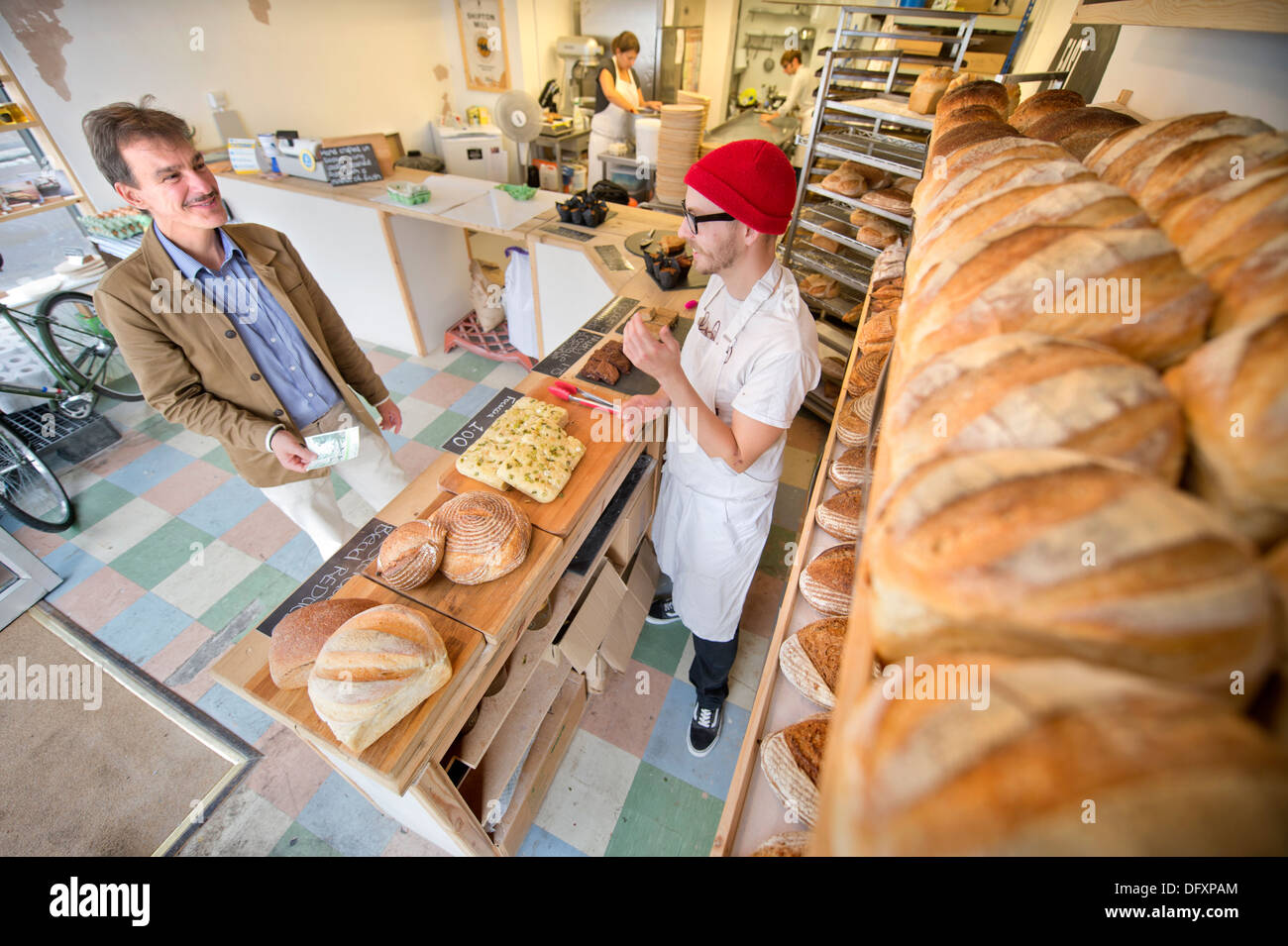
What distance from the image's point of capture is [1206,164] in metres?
0.56

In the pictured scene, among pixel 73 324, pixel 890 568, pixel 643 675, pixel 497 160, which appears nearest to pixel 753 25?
pixel 497 160

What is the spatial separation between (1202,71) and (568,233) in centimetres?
311

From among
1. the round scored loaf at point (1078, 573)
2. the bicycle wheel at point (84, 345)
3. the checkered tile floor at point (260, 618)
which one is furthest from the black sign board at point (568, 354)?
the bicycle wheel at point (84, 345)

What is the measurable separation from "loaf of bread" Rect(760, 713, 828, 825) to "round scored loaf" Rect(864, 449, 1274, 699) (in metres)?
0.71

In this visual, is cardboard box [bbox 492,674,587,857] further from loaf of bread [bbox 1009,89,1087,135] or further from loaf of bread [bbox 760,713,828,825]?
loaf of bread [bbox 1009,89,1087,135]

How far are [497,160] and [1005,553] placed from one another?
21.2ft

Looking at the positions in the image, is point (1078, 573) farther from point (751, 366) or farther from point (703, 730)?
point (703, 730)

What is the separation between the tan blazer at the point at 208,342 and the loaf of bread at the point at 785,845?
2.06 meters

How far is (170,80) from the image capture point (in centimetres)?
385

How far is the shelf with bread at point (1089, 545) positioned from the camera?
10.9 inches

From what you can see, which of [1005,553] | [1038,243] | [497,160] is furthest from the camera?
[497,160]

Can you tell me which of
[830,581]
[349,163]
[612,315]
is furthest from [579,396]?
[349,163]

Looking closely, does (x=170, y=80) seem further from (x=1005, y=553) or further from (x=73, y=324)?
(x=1005, y=553)

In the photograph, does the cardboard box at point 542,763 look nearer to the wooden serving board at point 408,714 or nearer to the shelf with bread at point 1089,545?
the wooden serving board at point 408,714
